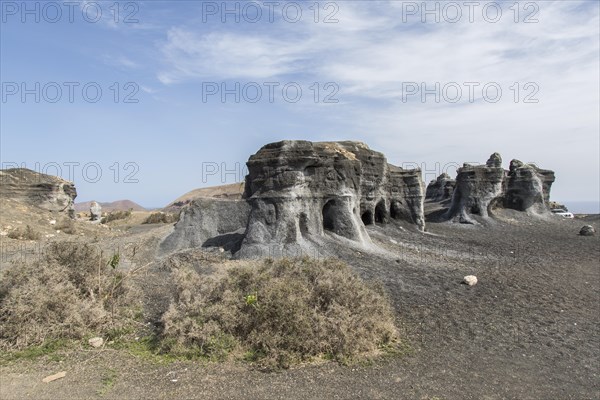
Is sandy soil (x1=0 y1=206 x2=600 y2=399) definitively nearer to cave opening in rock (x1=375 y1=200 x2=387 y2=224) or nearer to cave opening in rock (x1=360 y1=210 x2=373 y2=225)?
cave opening in rock (x1=360 y1=210 x2=373 y2=225)

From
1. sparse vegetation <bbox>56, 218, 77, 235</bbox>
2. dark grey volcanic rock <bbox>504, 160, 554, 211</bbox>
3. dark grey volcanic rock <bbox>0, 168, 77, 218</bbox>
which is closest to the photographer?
sparse vegetation <bbox>56, 218, 77, 235</bbox>

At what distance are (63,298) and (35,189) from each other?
27.5 m

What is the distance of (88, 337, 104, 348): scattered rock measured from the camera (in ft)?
27.6

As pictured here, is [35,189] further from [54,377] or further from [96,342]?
[54,377]

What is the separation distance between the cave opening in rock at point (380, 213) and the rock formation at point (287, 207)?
22.3 feet

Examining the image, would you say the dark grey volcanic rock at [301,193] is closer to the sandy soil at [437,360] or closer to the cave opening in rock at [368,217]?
the sandy soil at [437,360]

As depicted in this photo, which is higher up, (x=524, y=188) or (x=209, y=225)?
(x=524, y=188)

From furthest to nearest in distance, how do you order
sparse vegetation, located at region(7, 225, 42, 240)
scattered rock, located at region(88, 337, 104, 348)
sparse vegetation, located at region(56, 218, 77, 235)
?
1. sparse vegetation, located at region(56, 218, 77, 235)
2. sparse vegetation, located at region(7, 225, 42, 240)
3. scattered rock, located at region(88, 337, 104, 348)

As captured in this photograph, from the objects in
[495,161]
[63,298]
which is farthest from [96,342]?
[495,161]

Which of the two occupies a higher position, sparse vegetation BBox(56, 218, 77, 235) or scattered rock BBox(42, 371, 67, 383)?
sparse vegetation BBox(56, 218, 77, 235)

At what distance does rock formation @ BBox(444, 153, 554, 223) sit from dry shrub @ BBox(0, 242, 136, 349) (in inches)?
1068

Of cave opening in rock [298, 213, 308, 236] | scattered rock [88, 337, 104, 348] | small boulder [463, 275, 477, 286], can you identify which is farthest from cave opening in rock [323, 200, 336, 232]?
scattered rock [88, 337, 104, 348]

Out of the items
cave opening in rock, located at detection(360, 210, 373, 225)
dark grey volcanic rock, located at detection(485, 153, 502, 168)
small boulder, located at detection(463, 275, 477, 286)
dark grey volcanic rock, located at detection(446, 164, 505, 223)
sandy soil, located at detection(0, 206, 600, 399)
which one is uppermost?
dark grey volcanic rock, located at detection(485, 153, 502, 168)

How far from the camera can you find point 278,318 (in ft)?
27.1
